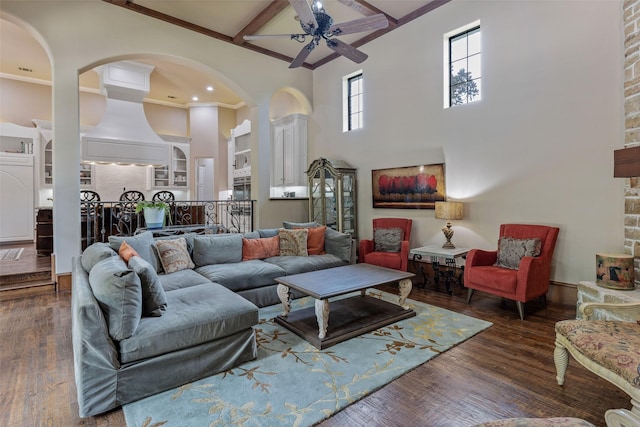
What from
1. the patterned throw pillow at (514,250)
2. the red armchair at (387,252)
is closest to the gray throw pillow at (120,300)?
the red armchair at (387,252)

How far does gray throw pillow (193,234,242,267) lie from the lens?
4.06 m

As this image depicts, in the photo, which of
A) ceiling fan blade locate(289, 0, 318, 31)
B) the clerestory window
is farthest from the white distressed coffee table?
the clerestory window

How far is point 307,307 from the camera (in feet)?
12.5

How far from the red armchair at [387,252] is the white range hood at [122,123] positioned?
5.83 meters

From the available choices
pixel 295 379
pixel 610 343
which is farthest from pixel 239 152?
pixel 610 343

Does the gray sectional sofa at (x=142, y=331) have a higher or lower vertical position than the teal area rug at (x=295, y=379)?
higher

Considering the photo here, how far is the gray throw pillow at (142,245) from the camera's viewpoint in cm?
341

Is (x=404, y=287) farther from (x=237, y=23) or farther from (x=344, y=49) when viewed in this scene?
(x=237, y=23)

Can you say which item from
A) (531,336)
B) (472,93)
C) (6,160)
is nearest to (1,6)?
(6,160)

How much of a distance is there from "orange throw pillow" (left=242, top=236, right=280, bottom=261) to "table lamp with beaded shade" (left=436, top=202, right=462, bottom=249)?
232cm

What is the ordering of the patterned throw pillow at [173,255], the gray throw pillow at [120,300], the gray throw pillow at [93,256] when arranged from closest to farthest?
1. the gray throw pillow at [120,300]
2. the gray throw pillow at [93,256]
3. the patterned throw pillow at [173,255]

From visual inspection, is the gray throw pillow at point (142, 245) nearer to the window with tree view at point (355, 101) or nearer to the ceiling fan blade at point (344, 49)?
the ceiling fan blade at point (344, 49)

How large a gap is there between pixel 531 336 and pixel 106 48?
634 cm

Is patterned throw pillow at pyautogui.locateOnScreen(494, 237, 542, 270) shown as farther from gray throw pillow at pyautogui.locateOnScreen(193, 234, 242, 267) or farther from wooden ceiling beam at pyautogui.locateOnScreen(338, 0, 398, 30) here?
wooden ceiling beam at pyautogui.locateOnScreen(338, 0, 398, 30)
